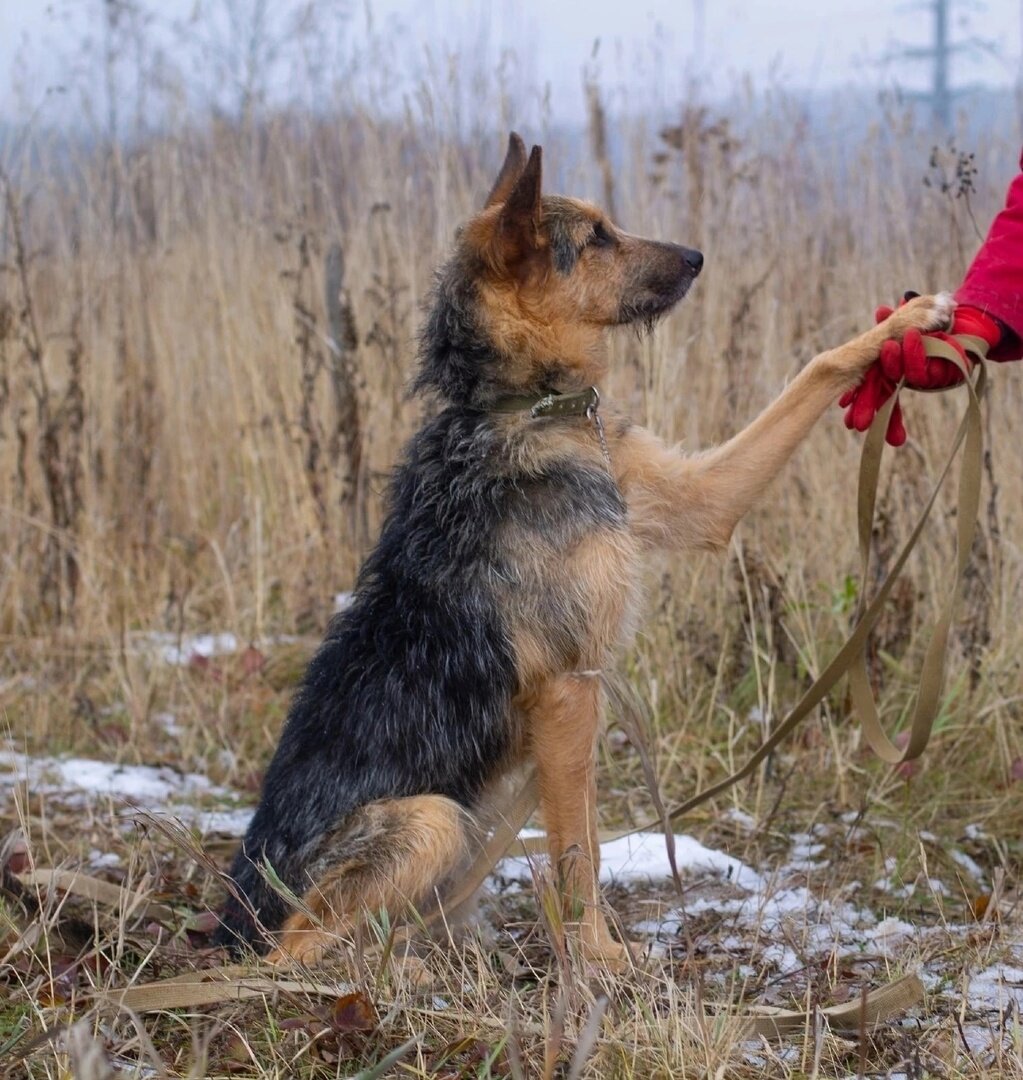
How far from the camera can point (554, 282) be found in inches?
138

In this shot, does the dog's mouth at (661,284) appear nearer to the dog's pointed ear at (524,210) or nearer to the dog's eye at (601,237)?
the dog's eye at (601,237)

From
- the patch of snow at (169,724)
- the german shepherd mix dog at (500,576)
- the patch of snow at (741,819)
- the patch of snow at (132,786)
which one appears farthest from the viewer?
the patch of snow at (169,724)

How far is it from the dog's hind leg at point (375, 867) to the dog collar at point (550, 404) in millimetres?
1070

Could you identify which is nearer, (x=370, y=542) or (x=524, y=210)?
(x=524, y=210)

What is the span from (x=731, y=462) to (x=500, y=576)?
720mm

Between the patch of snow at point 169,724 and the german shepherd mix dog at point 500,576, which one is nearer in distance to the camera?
the german shepherd mix dog at point 500,576

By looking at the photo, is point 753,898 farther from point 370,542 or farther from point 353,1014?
point 370,542

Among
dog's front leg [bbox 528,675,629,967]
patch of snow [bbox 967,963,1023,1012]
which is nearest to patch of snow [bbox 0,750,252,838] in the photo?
dog's front leg [bbox 528,675,629,967]

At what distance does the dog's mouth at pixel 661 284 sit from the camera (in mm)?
3621

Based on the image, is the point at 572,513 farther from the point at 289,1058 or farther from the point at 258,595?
the point at 258,595

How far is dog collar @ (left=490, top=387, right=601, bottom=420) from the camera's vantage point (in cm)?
343

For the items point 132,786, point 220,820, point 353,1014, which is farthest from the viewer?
point 132,786

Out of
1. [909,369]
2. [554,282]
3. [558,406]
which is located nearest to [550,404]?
[558,406]

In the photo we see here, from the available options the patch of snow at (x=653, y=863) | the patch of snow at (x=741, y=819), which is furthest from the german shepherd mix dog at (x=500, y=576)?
the patch of snow at (x=741, y=819)
